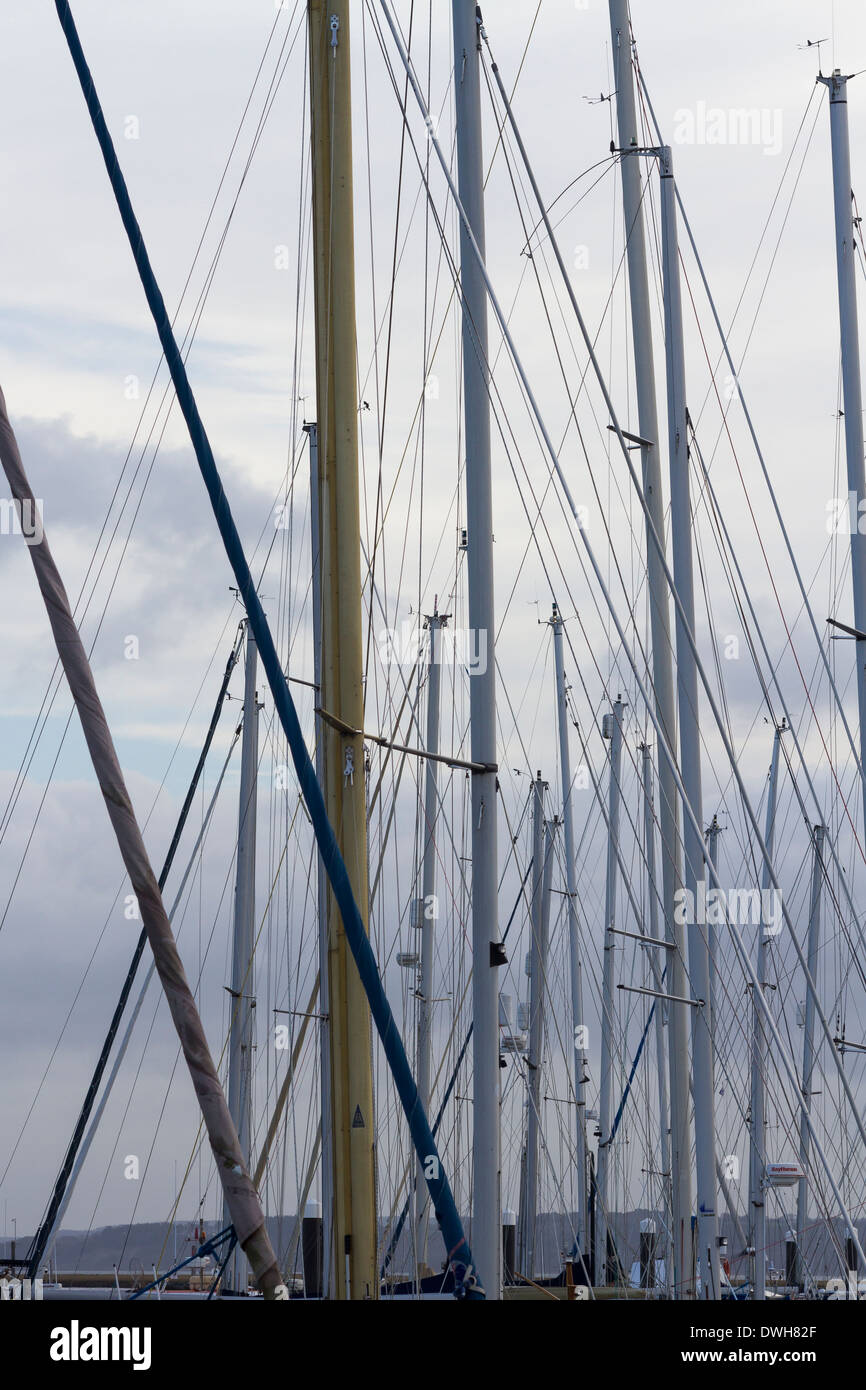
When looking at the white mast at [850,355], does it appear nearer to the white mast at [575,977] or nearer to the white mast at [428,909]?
the white mast at [428,909]

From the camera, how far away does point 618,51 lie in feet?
71.2

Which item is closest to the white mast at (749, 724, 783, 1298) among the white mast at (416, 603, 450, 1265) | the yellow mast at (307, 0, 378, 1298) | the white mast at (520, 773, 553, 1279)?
the white mast at (520, 773, 553, 1279)

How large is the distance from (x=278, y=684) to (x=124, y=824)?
118 inches

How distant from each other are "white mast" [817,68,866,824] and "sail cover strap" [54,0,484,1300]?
11.7m

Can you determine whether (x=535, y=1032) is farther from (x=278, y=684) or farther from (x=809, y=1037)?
(x=278, y=684)

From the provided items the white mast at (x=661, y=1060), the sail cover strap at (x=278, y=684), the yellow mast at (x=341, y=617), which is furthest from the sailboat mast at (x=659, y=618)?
the sail cover strap at (x=278, y=684)

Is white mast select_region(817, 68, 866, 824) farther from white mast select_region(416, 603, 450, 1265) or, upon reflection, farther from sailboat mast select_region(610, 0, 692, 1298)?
white mast select_region(416, 603, 450, 1265)

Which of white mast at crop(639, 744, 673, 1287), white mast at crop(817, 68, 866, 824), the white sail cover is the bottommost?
the white sail cover

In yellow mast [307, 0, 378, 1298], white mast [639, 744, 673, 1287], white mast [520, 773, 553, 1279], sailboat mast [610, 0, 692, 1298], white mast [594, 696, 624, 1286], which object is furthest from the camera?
white mast [520, 773, 553, 1279]

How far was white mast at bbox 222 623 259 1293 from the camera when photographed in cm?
2797

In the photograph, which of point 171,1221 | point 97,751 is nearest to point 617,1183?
A: point 171,1221

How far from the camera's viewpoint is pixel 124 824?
285 inches

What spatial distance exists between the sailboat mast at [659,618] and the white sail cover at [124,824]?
10497 mm
